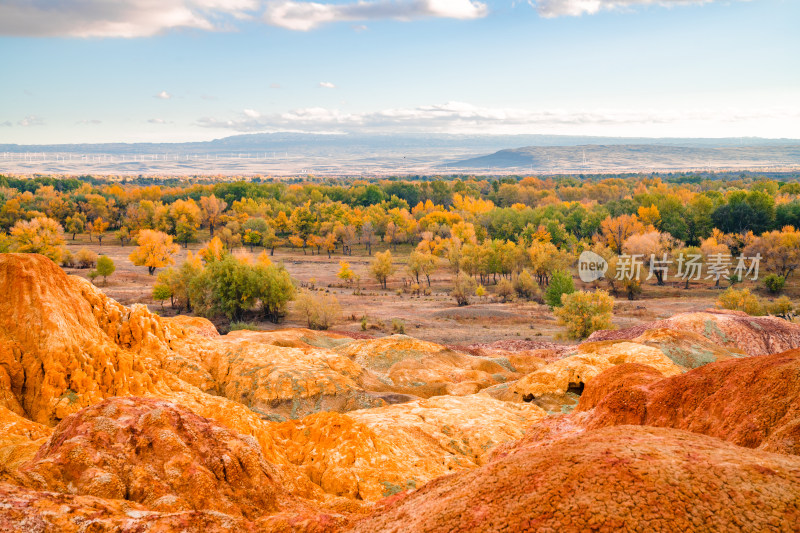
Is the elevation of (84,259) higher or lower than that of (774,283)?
higher

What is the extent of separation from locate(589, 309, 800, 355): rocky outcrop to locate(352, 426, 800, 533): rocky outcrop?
32062 mm

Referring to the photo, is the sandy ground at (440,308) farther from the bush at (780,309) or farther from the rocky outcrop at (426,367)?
the rocky outcrop at (426,367)

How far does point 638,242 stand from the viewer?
93.4m

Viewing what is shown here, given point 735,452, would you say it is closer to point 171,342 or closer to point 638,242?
point 171,342

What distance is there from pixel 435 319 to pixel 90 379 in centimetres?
5347

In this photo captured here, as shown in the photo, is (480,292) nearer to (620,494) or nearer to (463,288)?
(463,288)

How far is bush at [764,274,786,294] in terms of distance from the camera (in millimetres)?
79625

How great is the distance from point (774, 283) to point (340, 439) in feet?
275

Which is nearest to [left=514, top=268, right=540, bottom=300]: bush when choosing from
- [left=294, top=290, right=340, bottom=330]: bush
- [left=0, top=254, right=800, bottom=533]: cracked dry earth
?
[left=294, top=290, right=340, bottom=330]: bush

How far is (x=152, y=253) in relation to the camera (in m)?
Answer: 93.4

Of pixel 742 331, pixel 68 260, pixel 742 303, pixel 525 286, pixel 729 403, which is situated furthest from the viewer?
pixel 68 260

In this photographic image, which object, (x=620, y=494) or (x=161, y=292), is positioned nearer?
(x=620, y=494)

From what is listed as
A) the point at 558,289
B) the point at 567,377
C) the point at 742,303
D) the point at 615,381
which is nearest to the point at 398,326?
the point at 558,289

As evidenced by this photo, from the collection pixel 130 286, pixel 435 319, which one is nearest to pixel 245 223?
pixel 130 286
